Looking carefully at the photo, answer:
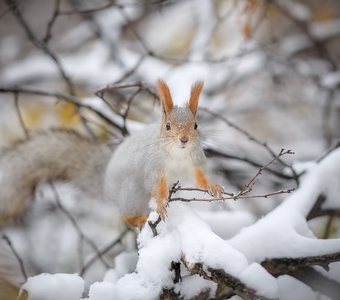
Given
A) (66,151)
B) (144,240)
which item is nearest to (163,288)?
(144,240)

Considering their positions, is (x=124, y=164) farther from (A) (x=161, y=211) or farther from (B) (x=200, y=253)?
(B) (x=200, y=253)

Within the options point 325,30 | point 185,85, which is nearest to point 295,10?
point 325,30

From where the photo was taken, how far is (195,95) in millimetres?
1519

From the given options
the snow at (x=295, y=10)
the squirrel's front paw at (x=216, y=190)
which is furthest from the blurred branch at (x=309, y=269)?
the snow at (x=295, y=10)

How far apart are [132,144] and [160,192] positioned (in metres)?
0.26

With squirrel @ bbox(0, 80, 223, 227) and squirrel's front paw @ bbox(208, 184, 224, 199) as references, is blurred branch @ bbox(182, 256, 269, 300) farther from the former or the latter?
squirrel's front paw @ bbox(208, 184, 224, 199)

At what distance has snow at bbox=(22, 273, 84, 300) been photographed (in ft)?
4.38

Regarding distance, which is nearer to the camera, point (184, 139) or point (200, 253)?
point (200, 253)

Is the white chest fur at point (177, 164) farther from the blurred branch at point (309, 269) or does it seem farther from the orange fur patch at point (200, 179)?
the blurred branch at point (309, 269)

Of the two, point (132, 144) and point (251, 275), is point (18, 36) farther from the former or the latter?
point (251, 275)

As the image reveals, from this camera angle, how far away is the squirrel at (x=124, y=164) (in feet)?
4.99

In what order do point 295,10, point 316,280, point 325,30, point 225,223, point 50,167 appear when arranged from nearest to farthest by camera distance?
point 316,280 < point 225,223 < point 50,167 < point 295,10 < point 325,30

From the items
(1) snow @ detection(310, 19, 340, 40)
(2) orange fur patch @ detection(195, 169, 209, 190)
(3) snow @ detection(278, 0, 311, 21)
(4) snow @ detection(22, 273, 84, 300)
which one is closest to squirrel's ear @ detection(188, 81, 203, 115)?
(2) orange fur patch @ detection(195, 169, 209, 190)

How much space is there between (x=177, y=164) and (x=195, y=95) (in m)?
0.26
